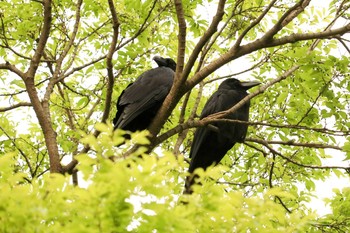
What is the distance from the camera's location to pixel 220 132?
6.46 metres

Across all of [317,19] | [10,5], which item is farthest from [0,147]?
[317,19]

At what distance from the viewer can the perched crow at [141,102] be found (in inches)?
241

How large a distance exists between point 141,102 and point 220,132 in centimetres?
107

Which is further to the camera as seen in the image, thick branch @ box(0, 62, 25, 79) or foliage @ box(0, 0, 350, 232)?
thick branch @ box(0, 62, 25, 79)

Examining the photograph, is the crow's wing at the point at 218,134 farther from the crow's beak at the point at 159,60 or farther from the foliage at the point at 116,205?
the foliage at the point at 116,205

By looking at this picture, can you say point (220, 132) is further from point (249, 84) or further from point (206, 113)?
point (249, 84)

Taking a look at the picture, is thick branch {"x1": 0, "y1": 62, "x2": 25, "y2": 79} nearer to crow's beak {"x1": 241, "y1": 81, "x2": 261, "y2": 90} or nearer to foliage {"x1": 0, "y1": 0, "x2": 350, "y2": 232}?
foliage {"x1": 0, "y1": 0, "x2": 350, "y2": 232}

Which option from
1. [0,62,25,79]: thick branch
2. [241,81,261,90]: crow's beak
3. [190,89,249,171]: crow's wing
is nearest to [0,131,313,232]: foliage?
[0,62,25,79]: thick branch

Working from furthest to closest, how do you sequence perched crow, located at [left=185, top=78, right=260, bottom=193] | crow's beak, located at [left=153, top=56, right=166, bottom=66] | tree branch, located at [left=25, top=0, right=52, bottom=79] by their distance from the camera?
crow's beak, located at [left=153, top=56, right=166, bottom=66], perched crow, located at [left=185, top=78, right=260, bottom=193], tree branch, located at [left=25, top=0, right=52, bottom=79]

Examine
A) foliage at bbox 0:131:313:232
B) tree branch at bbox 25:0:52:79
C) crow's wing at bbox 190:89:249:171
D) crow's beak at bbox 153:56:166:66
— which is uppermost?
crow's beak at bbox 153:56:166:66

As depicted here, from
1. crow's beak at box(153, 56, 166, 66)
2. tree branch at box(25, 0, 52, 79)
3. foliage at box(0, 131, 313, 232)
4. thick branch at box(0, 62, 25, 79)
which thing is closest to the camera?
foliage at box(0, 131, 313, 232)

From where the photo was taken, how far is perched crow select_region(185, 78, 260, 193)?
654 cm

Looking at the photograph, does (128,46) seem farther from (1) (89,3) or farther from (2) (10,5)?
(2) (10,5)

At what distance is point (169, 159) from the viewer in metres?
2.36
